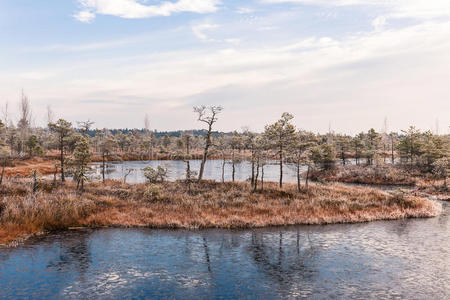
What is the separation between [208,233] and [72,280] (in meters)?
11.4

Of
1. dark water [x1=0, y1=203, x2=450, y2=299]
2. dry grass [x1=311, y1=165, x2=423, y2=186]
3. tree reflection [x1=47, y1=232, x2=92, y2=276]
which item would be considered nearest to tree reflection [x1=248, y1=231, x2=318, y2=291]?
dark water [x1=0, y1=203, x2=450, y2=299]

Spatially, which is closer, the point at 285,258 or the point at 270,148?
the point at 285,258

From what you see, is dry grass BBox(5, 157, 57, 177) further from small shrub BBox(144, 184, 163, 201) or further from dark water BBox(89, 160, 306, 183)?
small shrub BBox(144, 184, 163, 201)

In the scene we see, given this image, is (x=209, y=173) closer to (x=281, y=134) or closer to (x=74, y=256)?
(x=281, y=134)

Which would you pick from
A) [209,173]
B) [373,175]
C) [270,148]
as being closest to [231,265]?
[270,148]

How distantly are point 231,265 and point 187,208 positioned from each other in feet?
41.7

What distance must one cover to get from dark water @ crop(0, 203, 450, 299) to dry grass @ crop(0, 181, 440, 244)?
5.95 feet

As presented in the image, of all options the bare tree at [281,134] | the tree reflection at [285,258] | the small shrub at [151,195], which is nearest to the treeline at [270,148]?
the bare tree at [281,134]

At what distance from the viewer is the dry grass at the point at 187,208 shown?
25.7m

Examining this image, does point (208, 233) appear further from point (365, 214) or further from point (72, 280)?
point (365, 214)

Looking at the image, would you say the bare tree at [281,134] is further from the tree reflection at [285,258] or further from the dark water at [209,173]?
the tree reflection at [285,258]

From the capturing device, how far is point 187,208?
30812mm

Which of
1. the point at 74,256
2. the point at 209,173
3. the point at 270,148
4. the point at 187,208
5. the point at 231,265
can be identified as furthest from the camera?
the point at 209,173

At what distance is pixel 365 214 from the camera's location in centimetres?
3089
